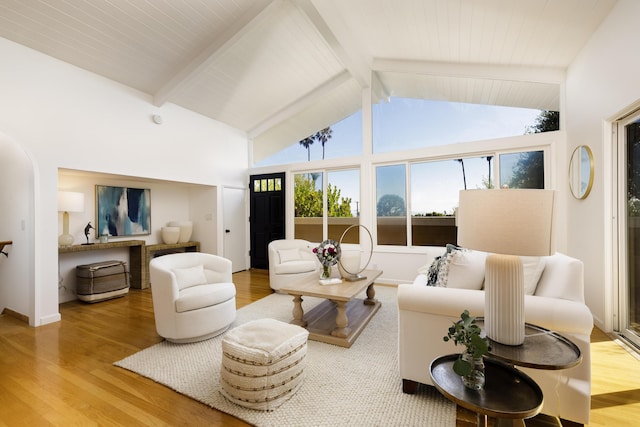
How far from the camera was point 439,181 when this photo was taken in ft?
15.0

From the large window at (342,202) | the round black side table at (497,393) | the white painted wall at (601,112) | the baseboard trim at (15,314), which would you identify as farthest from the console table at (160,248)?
the white painted wall at (601,112)

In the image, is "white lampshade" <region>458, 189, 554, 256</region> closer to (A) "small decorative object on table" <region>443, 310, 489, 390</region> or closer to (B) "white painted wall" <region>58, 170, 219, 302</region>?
(A) "small decorative object on table" <region>443, 310, 489, 390</region>

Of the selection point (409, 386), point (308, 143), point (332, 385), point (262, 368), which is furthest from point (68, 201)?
point (409, 386)

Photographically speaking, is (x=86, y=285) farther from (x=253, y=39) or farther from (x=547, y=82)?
(x=547, y=82)

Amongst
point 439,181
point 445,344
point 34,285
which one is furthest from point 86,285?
point 439,181

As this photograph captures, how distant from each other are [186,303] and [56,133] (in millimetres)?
2739

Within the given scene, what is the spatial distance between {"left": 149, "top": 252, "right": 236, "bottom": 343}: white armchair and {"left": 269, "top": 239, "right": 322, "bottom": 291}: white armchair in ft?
4.18

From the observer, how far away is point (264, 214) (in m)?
6.18

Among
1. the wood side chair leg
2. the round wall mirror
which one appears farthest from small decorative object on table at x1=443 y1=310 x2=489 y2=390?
the round wall mirror

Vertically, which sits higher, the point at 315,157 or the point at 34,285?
the point at 315,157

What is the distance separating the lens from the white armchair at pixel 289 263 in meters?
4.22

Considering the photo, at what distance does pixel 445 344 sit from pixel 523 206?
0.98 m

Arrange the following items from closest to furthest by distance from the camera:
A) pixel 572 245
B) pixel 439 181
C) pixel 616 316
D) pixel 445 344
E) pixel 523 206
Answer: pixel 523 206 → pixel 445 344 → pixel 616 316 → pixel 572 245 → pixel 439 181

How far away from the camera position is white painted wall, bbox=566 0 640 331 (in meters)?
2.34
